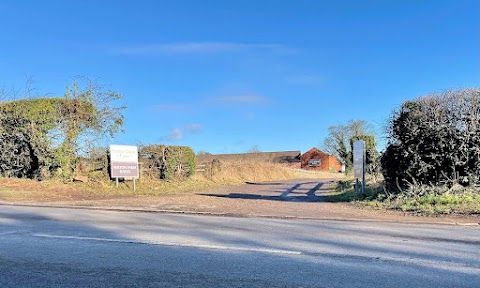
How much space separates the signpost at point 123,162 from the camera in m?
22.0

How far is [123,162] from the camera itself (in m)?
22.4

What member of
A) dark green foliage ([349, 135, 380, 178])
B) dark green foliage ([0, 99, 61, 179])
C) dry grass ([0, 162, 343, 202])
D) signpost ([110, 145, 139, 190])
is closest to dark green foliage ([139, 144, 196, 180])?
dry grass ([0, 162, 343, 202])

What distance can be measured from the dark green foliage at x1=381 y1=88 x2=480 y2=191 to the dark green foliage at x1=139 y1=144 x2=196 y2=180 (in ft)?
50.7

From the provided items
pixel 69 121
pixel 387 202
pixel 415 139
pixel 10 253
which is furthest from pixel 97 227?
pixel 69 121

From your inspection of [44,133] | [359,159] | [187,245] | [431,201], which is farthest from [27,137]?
[431,201]

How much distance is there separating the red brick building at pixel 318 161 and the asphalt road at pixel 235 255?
3100 inches

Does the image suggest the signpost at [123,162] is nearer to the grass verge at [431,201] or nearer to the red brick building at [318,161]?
the grass verge at [431,201]

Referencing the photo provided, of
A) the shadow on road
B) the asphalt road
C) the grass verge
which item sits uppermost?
the grass verge

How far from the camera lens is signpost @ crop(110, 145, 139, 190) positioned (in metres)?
22.0

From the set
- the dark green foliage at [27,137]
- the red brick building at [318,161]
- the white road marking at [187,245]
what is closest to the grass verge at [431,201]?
the white road marking at [187,245]

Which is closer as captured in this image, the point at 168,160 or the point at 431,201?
the point at 431,201

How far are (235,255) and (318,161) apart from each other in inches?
3331

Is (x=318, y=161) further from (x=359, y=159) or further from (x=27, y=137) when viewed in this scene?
(x=27, y=137)

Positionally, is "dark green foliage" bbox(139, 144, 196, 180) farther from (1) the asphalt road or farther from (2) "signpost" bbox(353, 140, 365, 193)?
(1) the asphalt road
